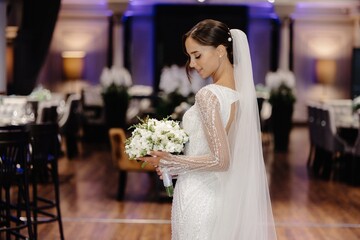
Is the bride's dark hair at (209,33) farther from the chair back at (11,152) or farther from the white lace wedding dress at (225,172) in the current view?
the chair back at (11,152)

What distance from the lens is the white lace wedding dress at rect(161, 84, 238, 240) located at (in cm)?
280

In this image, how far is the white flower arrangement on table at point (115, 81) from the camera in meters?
13.5

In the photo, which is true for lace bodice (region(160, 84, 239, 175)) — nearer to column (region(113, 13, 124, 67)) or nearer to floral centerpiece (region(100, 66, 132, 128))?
floral centerpiece (region(100, 66, 132, 128))

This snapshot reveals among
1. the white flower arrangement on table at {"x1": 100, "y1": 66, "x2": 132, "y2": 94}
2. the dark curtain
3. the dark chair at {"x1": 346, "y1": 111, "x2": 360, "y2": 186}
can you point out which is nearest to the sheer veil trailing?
the dark curtain

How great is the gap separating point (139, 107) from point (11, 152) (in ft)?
39.2

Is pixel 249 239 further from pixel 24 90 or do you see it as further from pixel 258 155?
pixel 24 90

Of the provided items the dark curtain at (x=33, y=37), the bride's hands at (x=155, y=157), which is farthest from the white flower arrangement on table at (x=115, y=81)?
the bride's hands at (x=155, y=157)

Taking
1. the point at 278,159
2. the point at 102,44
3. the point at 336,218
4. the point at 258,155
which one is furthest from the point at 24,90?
the point at 102,44

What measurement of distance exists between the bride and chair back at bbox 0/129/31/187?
2077 mm

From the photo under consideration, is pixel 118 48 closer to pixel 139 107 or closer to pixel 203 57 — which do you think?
pixel 139 107

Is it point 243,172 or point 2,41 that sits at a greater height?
point 2,41

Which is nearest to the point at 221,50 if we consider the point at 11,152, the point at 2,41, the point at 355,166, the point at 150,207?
the point at 11,152

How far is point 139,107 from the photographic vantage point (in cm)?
1675

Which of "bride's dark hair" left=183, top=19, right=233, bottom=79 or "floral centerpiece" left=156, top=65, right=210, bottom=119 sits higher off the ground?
"bride's dark hair" left=183, top=19, right=233, bottom=79
